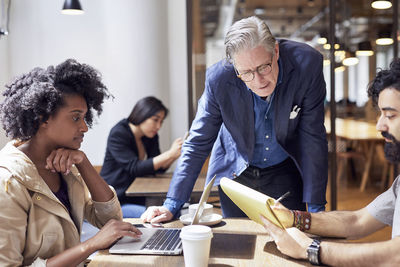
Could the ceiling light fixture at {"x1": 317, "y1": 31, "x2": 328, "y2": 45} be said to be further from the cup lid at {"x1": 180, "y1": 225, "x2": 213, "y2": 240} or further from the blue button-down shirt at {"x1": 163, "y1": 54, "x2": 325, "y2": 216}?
the cup lid at {"x1": 180, "y1": 225, "x2": 213, "y2": 240}

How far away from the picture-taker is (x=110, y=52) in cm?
427

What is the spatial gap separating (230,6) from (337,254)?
4.59m

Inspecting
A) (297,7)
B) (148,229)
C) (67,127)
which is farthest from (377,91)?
(297,7)

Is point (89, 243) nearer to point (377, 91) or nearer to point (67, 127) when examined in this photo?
point (67, 127)

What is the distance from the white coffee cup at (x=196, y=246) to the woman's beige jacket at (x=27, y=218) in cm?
44

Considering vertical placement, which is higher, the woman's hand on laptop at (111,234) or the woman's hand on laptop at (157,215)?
the woman's hand on laptop at (111,234)

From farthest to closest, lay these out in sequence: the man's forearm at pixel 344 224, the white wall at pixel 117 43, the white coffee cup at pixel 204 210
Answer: the white wall at pixel 117 43, the white coffee cup at pixel 204 210, the man's forearm at pixel 344 224

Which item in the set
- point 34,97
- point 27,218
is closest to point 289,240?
point 27,218

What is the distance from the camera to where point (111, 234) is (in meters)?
1.45

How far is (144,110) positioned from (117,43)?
1034mm

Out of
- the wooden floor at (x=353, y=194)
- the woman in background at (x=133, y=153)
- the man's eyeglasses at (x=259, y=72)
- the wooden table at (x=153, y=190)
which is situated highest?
the man's eyeglasses at (x=259, y=72)

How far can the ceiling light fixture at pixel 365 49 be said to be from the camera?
4.69 metres

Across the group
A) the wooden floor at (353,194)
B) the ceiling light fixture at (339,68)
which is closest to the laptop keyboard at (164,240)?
the ceiling light fixture at (339,68)

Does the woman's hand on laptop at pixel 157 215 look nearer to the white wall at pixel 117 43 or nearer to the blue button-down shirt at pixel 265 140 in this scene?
the blue button-down shirt at pixel 265 140
